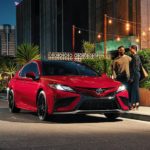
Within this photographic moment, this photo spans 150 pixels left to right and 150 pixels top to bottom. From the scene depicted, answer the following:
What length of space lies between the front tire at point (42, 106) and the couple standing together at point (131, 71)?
3228 mm

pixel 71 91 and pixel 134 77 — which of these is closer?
pixel 71 91

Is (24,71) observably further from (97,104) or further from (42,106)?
(97,104)

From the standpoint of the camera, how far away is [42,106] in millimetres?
13602

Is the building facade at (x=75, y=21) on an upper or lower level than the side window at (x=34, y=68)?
upper

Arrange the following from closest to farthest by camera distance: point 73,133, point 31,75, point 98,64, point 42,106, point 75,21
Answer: point 73,133
point 42,106
point 31,75
point 98,64
point 75,21

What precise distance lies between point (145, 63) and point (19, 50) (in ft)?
87.7

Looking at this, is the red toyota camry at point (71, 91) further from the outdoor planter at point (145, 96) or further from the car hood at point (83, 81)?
the outdoor planter at point (145, 96)

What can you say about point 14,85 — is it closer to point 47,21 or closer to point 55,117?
point 55,117

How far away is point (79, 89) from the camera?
1284 cm

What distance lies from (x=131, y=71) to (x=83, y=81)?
11.1ft

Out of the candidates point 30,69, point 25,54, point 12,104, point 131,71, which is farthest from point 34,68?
point 25,54

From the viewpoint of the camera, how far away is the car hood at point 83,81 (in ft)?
42.4

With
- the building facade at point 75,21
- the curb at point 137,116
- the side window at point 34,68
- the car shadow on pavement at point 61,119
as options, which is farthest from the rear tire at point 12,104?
the building facade at point 75,21

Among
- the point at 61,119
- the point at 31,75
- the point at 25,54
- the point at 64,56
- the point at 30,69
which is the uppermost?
the point at 25,54
